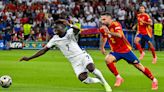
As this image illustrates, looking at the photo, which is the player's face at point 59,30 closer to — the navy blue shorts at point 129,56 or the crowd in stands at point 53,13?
the navy blue shorts at point 129,56

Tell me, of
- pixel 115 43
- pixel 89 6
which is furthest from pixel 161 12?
pixel 115 43

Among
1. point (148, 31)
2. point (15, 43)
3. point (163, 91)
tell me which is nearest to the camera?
point (163, 91)

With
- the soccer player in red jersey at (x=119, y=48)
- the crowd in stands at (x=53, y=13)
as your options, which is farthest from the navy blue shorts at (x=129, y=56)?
the crowd in stands at (x=53, y=13)

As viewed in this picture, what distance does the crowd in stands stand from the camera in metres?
39.8

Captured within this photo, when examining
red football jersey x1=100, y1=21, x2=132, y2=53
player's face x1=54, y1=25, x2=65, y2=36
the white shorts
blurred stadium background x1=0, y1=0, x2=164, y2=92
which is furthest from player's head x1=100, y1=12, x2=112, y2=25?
blurred stadium background x1=0, y1=0, x2=164, y2=92

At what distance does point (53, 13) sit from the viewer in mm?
42281

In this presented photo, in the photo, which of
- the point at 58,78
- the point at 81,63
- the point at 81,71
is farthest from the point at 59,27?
the point at 58,78

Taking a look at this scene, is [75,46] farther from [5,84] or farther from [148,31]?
[148,31]

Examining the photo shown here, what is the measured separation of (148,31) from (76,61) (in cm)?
1252

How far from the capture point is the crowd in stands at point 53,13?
39.8m

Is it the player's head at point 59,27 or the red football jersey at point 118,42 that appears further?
the red football jersey at point 118,42

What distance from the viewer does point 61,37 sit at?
45.9 ft

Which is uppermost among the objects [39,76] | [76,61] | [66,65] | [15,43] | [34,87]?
[76,61]

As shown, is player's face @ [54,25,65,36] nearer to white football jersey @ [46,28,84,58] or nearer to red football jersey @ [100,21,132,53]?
white football jersey @ [46,28,84,58]
